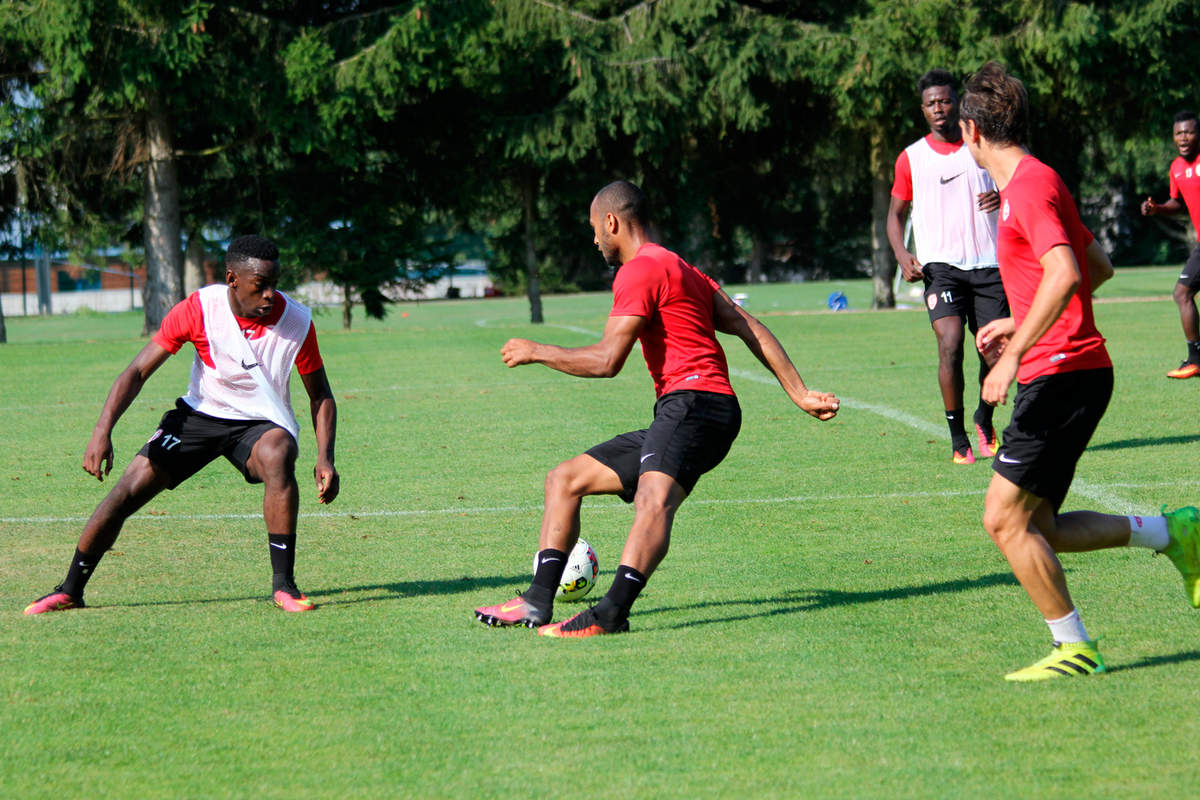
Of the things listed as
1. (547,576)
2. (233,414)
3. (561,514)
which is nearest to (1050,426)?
(561,514)

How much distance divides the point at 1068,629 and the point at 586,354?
1.94m

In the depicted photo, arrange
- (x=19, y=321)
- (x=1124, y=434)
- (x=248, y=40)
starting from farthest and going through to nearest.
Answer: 1. (x=19, y=321)
2. (x=248, y=40)
3. (x=1124, y=434)

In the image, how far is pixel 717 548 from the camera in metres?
7.28

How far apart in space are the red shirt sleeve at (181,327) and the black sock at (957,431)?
208 inches

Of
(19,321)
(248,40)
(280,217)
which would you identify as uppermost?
(248,40)

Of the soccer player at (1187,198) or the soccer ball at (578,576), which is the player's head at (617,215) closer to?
the soccer ball at (578,576)

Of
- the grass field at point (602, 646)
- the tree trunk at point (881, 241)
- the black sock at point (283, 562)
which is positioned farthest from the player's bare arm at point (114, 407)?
the tree trunk at point (881, 241)

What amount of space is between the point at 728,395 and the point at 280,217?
93.0 feet

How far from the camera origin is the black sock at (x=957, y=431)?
9.72 meters

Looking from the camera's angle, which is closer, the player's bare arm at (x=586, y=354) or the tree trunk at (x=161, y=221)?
the player's bare arm at (x=586, y=354)

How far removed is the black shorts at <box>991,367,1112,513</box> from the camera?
4.86m

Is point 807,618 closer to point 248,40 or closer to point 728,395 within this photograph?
point 728,395

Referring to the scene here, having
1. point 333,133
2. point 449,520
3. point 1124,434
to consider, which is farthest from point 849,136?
point 449,520

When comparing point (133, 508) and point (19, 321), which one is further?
point (19, 321)
